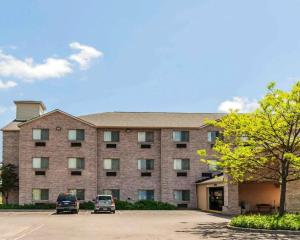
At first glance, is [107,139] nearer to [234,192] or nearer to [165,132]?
[165,132]

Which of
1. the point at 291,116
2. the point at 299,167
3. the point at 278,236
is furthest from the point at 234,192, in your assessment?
the point at 278,236

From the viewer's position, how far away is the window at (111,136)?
50.3 m

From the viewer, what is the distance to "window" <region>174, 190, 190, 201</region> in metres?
49.8

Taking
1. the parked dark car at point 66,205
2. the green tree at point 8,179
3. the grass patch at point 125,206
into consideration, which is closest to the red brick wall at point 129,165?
the grass patch at point 125,206

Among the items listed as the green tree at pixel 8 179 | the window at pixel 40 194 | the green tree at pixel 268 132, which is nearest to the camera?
the green tree at pixel 268 132

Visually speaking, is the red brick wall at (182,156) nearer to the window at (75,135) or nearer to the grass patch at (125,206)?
the grass patch at (125,206)

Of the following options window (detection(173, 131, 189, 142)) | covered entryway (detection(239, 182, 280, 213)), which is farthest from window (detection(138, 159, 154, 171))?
covered entryway (detection(239, 182, 280, 213))

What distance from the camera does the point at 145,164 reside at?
5044 centimetres

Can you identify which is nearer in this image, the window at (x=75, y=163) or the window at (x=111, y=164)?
the window at (x=75, y=163)

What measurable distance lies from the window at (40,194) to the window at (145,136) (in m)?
10.4

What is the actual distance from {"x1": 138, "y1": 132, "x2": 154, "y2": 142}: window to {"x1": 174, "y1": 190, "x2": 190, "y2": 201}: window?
5.75m

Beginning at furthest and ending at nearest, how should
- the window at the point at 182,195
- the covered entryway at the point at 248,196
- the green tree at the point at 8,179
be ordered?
1. the window at the point at 182,195
2. the green tree at the point at 8,179
3. the covered entryway at the point at 248,196

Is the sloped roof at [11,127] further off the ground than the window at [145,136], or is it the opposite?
the sloped roof at [11,127]

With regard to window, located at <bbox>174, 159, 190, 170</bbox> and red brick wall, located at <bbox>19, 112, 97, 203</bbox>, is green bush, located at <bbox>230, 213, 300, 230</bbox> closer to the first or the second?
window, located at <bbox>174, 159, 190, 170</bbox>
